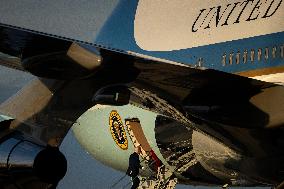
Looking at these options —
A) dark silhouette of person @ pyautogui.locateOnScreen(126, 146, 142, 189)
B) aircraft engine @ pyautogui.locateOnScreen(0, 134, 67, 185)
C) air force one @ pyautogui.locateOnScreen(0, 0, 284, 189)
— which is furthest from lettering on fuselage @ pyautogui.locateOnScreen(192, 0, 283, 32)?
aircraft engine @ pyautogui.locateOnScreen(0, 134, 67, 185)

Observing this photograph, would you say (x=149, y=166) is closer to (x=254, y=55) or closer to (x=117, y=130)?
(x=117, y=130)

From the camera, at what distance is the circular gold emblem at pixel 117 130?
1337 centimetres

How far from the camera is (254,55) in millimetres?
11070

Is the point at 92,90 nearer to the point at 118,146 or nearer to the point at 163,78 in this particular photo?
the point at 163,78

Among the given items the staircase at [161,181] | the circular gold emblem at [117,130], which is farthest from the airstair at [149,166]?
the circular gold emblem at [117,130]

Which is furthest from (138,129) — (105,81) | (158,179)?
(105,81)

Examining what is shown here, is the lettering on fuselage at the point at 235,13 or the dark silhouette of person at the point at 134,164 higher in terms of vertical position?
the lettering on fuselage at the point at 235,13

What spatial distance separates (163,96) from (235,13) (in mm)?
2323

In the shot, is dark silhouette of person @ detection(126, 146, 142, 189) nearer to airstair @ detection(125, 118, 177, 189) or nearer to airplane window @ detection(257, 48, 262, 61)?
airstair @ detection(125, 118, 177, 189)

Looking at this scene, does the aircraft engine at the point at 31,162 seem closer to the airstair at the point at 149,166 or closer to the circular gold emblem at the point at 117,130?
the airstair at the point at 149,166

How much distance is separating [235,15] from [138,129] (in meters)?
2.82

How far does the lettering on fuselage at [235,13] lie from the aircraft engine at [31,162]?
9.72 ft

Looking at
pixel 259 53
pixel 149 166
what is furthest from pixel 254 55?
pixel 149 166

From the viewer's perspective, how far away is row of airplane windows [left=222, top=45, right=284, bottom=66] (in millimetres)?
10672
